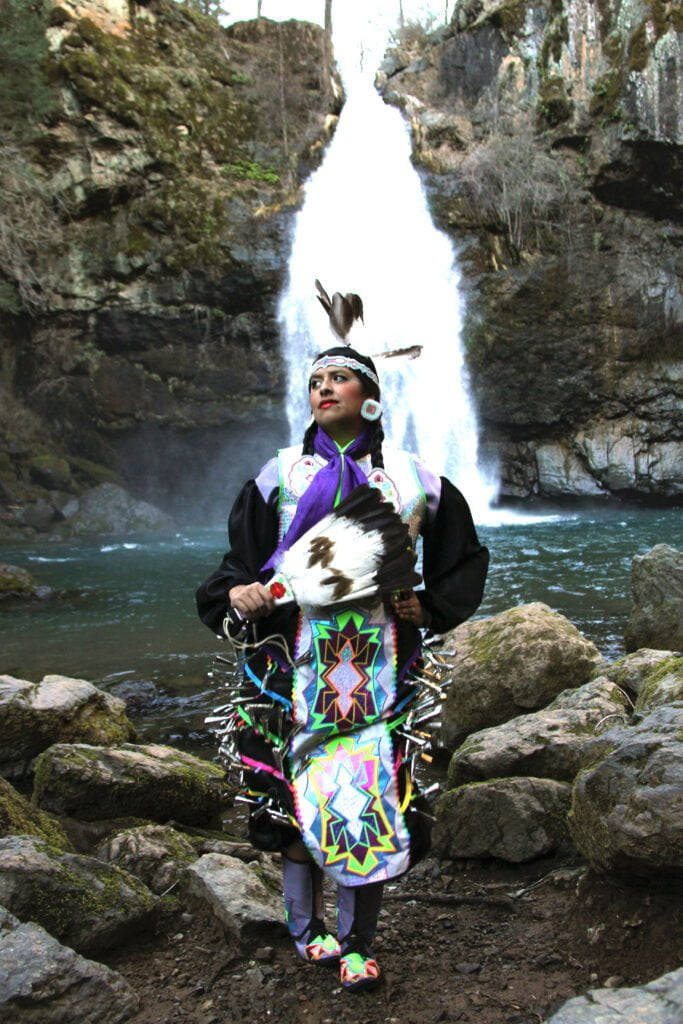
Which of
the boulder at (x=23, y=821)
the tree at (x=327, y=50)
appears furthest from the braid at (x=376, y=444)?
the tree at (x=327, y=50)

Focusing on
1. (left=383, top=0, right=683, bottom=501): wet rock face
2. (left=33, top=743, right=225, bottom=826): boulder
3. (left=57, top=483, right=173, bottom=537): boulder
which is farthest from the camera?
(left=383, top=0, right=683, bottom=501): wet rock face

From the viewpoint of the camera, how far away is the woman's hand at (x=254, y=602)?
7.78 feet

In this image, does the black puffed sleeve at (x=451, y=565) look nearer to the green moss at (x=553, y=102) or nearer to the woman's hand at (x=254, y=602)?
the woman's hand at (x=254, y=602)

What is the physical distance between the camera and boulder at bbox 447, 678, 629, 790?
368 cm

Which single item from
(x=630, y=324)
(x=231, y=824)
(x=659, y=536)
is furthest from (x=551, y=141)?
(x=231, y=824)

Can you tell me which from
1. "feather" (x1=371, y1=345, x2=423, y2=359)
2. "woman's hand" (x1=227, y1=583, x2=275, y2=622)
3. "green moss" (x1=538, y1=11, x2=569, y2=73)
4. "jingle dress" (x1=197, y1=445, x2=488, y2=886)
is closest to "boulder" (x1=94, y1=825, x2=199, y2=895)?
"jingle dress" (x1=197, y1=445, x2=488, y2=886)

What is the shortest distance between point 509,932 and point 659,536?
15.2 metres

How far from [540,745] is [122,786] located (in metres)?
1.99

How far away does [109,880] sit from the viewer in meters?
2.68

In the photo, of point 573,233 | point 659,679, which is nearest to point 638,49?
point 573,233

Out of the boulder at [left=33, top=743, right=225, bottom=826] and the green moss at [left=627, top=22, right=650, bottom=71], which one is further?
the green moss at [left=627, top=22, right=650, bottom=71]

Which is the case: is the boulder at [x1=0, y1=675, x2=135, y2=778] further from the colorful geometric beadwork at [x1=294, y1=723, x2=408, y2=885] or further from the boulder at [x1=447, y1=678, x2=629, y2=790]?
the colorful geometric beadwork at [x1=294, y1=723, x2=408, y2=885]

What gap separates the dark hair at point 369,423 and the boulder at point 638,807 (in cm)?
121

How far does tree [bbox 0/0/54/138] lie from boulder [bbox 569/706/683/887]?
61.4ft
